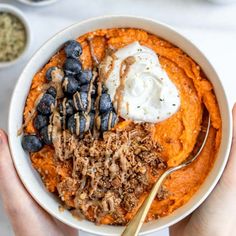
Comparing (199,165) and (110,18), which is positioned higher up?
(110,18)

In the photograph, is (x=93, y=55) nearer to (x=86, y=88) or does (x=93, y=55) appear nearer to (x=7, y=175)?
(x=86, y=88)

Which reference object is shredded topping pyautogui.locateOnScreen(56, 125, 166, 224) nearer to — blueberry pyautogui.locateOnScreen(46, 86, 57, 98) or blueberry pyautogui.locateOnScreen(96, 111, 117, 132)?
blueberry pyautogui.locateOnScreen(96, 111, 117, 132)

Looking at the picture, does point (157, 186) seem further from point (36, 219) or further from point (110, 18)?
point (110, 18)

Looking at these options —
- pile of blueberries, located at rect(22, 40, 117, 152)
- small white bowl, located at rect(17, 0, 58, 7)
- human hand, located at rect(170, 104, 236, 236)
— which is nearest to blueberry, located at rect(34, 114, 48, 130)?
pile of blueberries, located at rect(22, 40, 117, 152)

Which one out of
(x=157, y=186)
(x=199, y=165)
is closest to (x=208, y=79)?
(x=199, y=165)

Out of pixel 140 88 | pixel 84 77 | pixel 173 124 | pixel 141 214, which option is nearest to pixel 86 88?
pixel 84 77
